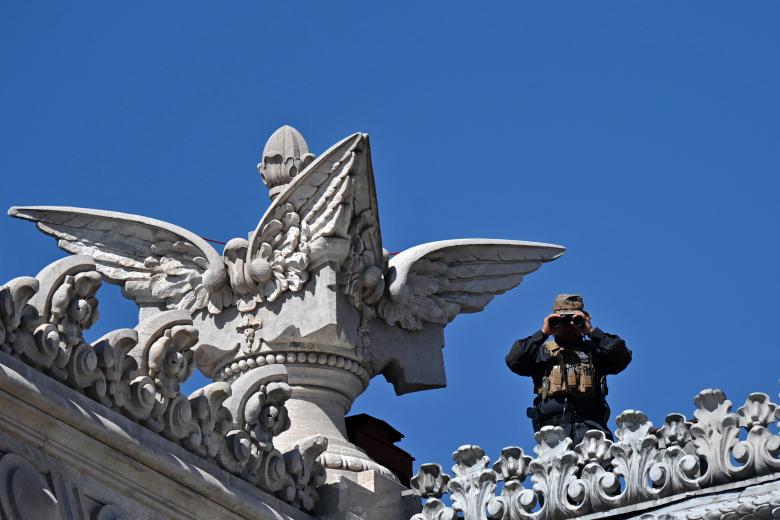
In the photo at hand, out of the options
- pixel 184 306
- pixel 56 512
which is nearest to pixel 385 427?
pixel 184 306

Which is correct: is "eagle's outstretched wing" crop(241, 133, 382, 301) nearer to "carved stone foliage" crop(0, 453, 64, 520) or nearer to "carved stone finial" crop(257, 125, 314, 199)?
"carved stone finial" crop(257, 125, 314, 199)

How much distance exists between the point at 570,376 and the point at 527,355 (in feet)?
1.14

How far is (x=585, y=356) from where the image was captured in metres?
12.5

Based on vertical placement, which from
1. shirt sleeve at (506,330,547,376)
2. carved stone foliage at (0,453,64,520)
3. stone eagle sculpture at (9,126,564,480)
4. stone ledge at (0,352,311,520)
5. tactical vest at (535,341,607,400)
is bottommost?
carved stone foliage at (0,453,64,520)

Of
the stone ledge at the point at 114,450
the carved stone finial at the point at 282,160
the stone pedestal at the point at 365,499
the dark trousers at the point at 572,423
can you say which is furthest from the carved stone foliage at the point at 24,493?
the carved stone finial at the point at 282,160

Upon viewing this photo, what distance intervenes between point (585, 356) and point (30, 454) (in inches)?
164

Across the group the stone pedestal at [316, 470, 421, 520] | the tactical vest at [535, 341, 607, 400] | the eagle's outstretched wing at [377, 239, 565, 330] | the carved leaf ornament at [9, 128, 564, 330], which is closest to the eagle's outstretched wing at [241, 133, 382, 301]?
the carved leaf ornament at [9, 128, 564, 330]

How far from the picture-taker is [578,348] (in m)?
12.6

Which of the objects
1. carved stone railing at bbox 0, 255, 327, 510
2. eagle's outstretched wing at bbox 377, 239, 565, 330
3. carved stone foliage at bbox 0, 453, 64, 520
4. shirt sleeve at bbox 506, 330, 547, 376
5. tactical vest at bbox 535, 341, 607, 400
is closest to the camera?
carved stone foliage at bbox 0, 453, 64, 520

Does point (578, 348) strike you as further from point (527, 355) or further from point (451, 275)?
point (451, 275)

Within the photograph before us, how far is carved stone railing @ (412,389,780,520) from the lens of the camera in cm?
1088

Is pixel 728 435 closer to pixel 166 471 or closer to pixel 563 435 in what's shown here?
pixel 563 435

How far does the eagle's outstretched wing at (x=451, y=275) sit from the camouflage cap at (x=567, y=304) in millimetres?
1343

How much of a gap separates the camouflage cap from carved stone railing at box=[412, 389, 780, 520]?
1229mm
